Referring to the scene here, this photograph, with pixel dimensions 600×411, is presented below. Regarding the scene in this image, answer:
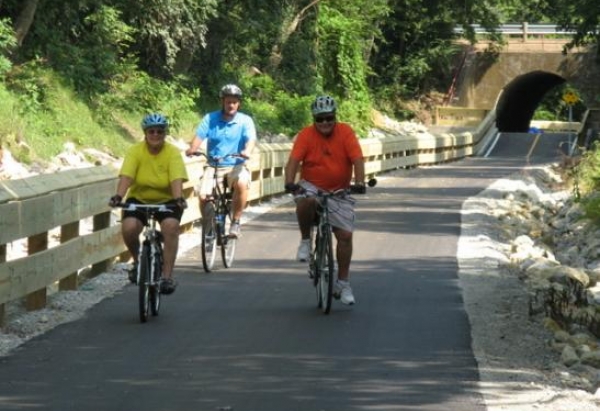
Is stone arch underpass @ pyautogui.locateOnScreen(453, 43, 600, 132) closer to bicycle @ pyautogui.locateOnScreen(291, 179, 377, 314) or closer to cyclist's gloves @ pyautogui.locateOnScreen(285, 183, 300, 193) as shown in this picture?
bicycle @ pyautogui.locateOnScreen(291, 179, 377, 314)

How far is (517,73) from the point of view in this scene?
7006 centimetres

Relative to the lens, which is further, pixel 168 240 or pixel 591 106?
pixel 591 106

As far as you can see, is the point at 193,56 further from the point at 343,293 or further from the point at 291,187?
the point at 291,187

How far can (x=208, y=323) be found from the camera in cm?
1137

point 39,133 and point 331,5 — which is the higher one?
point 331,5

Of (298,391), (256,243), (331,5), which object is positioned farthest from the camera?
(331,5)

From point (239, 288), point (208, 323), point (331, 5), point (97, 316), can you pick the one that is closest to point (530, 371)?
point (208, 323)

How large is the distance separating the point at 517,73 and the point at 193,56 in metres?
34.4

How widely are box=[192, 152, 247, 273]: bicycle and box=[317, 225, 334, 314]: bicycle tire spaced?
3022 mm

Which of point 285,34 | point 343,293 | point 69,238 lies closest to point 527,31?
point 285,34

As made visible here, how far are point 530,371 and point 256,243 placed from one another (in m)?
8.93

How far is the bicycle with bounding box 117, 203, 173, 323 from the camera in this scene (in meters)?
11.3

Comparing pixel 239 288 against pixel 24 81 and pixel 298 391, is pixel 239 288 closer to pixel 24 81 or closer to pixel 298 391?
pixel 298 391

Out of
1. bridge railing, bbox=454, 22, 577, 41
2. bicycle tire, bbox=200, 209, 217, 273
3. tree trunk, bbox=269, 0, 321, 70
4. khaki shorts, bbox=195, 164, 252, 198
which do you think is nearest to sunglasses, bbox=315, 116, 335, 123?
bicycle tire, bbox=200, 209, 217, 273
